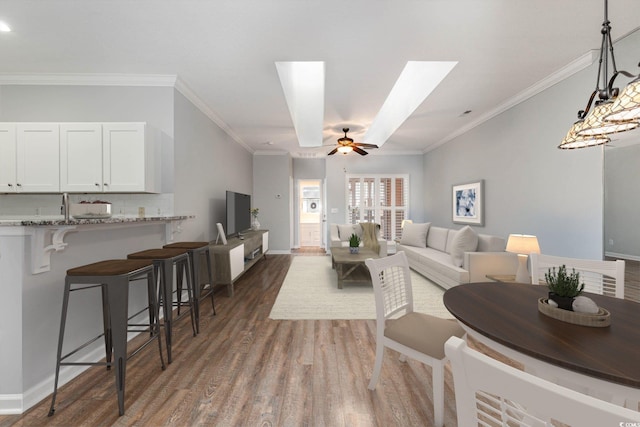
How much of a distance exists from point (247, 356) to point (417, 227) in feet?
14.2

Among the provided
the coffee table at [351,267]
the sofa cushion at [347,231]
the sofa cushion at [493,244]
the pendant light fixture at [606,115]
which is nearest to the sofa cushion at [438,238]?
the sofa cushion at [493,244]

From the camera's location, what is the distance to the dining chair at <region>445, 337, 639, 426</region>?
16.1 inches

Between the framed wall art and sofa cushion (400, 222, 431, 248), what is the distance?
629 mm

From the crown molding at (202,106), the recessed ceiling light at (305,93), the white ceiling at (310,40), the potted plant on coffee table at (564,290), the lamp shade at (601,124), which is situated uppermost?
the recessed ceiling light at (305,93)

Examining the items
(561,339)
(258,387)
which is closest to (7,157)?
(258,387)

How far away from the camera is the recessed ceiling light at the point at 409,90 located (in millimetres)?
3170

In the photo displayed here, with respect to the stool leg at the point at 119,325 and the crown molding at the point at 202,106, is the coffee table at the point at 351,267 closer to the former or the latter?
the stool leg at the point at 119,325

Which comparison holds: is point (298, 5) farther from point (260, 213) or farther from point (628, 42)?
point (260, 213)

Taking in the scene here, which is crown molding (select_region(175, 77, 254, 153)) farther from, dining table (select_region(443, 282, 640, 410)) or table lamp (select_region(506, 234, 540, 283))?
table lamp (select_region(506, 234, 540, 283))

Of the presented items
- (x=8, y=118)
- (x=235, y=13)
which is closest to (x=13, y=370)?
(x=235, y=13)

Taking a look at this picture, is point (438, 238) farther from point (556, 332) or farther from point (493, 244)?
point (556, 332)

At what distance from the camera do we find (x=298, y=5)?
6.56ft

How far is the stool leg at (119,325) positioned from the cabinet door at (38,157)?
84.4 inches

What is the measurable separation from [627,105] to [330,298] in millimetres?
3138
